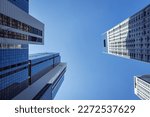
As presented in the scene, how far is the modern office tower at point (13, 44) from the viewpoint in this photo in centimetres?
9100

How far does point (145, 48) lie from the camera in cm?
12031

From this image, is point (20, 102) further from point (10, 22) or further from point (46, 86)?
point (46, 86)

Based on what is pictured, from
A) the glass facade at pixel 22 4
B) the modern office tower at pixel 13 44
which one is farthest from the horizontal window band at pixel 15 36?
the glass facade at pixel 22 4

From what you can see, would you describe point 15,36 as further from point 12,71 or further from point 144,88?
point 144,88

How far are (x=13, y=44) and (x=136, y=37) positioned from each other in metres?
71.6

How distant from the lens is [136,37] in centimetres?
13762

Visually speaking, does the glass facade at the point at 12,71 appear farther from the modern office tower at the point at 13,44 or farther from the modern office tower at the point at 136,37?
the modern office tower at the point at 136,37

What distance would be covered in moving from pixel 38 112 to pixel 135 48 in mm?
125398

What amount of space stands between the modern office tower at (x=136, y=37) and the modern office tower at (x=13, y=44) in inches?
2404

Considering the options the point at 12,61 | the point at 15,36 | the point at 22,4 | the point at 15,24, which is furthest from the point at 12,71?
the point at 22,4

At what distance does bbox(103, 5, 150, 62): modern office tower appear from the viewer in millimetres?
119625

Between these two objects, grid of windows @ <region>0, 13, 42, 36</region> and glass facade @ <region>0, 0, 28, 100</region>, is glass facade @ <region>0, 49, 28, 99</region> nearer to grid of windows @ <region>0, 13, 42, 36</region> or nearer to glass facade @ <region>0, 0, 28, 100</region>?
glass facade @ <region>0, 0, 28, 100</region>

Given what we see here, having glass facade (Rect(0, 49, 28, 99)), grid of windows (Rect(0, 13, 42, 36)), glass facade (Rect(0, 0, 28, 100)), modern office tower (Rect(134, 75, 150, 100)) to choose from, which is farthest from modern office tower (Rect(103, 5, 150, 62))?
glass facade (Rect(0, 49, 28, 99))

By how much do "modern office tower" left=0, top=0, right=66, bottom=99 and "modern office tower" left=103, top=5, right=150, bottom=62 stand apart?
200 ft
